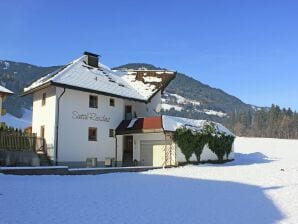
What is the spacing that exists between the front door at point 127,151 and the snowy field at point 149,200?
12.0 metres

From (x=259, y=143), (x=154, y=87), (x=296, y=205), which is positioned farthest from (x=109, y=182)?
(x=259, y=143)

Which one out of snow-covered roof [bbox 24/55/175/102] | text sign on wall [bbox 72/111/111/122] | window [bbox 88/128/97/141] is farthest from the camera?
window [bbox 88/128/97/141]

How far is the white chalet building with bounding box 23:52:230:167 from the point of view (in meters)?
30.0

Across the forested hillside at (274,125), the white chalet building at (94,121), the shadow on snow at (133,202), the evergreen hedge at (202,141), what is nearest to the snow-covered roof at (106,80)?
the white chalet building at (94,121)

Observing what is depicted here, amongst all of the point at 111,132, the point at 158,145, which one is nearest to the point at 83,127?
the point at 111,132

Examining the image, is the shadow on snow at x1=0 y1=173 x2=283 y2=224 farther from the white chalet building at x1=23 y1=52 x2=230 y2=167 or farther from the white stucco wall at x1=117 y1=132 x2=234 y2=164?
the white stucco wall at x1=117 y1=132 x2=234 y2=164

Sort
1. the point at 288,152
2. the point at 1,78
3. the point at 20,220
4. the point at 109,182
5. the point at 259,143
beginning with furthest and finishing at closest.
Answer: the point at 1,78 → the point at 259,143 → the point at 288,152 → the point at 109,182 → the point at 20,220

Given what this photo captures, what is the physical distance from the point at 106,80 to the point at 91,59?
133 inches

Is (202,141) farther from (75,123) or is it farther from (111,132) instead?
(75,123)

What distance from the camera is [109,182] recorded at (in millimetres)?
20125

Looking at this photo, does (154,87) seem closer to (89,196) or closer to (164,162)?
(164,162)

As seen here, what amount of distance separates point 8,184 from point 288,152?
44.6 m

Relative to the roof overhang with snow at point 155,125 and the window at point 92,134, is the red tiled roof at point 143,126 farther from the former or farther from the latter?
the window at point 92,134

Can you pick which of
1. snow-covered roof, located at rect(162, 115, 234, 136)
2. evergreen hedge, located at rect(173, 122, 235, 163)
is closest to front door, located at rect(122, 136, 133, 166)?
snow-covered roof, located at rect(162, 115, 234, 136)
